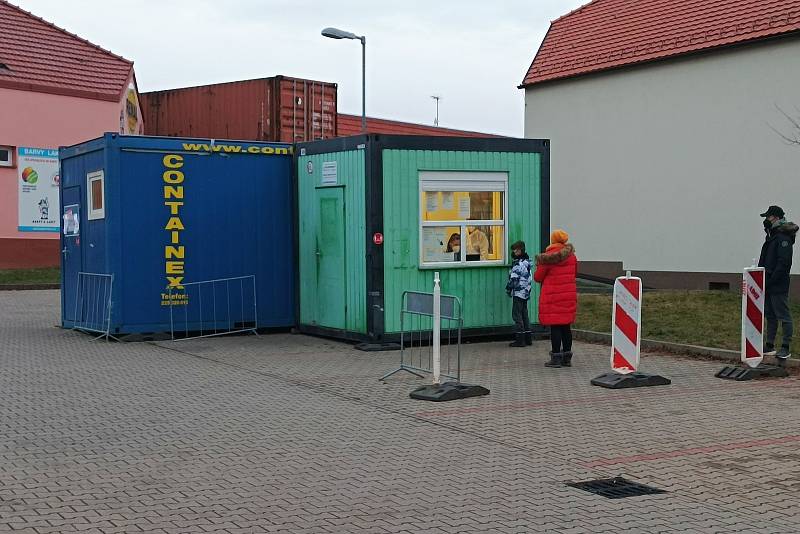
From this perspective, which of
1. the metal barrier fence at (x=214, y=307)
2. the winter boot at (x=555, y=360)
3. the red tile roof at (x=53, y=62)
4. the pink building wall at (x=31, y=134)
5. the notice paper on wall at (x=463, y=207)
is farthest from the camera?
the red tile roof at (x=53, y=62)

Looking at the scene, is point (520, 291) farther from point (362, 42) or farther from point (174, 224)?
point (362, 42)

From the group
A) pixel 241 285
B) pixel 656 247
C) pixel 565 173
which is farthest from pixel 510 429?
pixel 565 173

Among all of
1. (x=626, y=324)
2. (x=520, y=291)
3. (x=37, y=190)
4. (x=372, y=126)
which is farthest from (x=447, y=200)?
(x=372, y=126)

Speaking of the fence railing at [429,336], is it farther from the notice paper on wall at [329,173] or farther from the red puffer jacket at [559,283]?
the notice paper on wall at [329,173]

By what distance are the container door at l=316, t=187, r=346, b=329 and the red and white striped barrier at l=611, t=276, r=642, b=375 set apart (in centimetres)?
504

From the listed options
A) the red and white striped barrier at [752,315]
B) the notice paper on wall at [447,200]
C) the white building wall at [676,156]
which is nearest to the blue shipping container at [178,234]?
the notice paper on wall at [447,200]

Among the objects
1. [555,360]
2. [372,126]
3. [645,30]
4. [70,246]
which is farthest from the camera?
[372,126]

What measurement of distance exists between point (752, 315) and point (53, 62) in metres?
25.7

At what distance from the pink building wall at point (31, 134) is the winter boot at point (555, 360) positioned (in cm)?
2128

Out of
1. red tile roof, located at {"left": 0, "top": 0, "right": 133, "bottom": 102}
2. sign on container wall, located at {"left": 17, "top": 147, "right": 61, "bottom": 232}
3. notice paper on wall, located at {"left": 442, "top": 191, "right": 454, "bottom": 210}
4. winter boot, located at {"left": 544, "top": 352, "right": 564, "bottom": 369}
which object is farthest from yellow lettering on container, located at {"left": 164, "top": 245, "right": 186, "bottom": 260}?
red tile roof, located at {"left": 0, "top": 0, "right": 133, "bottom": 102}

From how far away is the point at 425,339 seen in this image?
14539 mm

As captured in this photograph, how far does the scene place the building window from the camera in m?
29.1

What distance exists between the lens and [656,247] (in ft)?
81.0

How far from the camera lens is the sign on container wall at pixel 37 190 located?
29.3 meters
